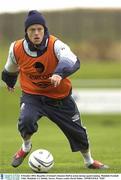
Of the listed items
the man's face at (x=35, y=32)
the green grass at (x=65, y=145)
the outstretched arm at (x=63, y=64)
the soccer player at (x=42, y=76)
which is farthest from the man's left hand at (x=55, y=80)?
the green grass at (x=65, y=145)

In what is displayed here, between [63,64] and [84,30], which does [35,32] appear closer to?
[63,64]

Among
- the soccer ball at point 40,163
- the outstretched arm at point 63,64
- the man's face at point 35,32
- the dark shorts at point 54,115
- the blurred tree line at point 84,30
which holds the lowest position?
the blurred tree line at point 84,30

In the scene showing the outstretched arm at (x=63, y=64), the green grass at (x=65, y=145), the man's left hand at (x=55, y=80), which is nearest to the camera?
the man's left hand at (x=55, y=80)

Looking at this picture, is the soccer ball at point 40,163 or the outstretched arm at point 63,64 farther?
the soccer ball at point 40,163

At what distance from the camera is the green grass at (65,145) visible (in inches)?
440

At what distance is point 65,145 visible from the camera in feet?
55.5

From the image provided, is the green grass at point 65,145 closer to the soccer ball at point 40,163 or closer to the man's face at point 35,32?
the soccer ball at point 40,163

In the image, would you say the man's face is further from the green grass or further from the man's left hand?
the green grass

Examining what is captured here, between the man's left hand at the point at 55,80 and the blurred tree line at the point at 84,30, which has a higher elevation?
the man's left hand at the point at 55,80

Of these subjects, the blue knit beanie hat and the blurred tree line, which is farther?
the blurred tree line

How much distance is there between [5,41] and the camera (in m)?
42.2

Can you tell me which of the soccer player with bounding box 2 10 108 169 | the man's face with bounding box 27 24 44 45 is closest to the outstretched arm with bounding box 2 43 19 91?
the soccer player with bounding box 2 10 108 169

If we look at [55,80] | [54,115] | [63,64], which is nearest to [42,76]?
[63,64]

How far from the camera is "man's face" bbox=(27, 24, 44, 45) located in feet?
33.1
